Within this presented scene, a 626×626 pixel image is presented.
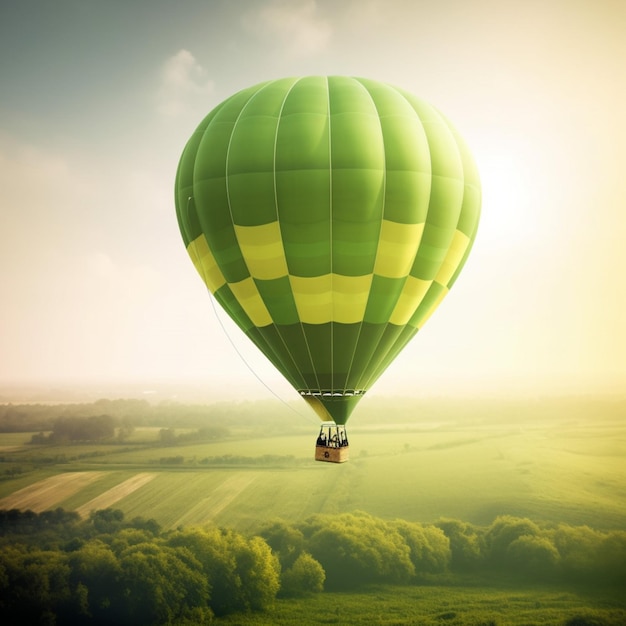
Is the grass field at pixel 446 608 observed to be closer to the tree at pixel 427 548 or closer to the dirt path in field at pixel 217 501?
the tree at pixel 427 548

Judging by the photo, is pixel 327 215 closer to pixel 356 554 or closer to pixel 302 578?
pixel 302 578

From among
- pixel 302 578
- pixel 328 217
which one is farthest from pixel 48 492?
pixel 328 217

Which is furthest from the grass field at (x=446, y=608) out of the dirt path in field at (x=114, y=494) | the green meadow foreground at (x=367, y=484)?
the dirt path in field at (x=114, y=494)

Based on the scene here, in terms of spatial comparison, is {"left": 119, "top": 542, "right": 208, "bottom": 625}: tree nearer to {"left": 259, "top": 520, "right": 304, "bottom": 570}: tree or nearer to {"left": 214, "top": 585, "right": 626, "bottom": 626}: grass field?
{"left": 214, "top": 585, "right": 626, "bottom": 626}: grass field

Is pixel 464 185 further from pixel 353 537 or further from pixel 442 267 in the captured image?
pixel 353 537

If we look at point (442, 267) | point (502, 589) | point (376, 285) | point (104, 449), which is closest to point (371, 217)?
point (376, 285)
